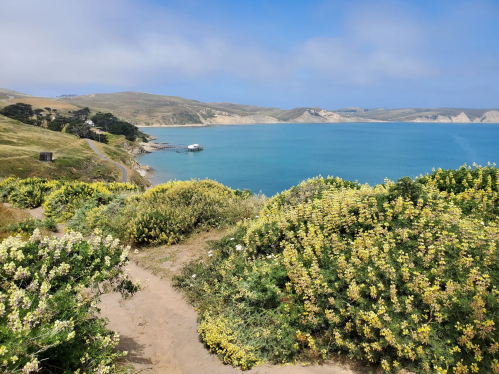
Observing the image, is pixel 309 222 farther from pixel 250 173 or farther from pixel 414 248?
pixel 250 173

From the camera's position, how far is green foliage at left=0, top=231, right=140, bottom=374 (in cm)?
313

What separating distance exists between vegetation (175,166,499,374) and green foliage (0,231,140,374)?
2.35 metres

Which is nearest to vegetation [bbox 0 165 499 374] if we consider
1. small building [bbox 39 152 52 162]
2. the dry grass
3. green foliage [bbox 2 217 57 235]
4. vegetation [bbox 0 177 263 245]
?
the dry grass

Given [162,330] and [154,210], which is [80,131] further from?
[162,330]

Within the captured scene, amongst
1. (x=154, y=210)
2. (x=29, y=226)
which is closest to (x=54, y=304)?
(x=154, y=210)

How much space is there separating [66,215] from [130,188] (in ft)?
19.8

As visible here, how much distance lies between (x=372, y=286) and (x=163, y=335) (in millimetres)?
4462

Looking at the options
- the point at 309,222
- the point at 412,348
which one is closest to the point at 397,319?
the point at 412,348

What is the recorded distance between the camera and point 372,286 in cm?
480

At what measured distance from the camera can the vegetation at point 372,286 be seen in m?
4.32

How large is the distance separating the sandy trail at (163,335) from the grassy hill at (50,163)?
35778mm

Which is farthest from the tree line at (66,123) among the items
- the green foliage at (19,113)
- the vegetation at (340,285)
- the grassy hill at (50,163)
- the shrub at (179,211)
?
the vegetation at (340,285)

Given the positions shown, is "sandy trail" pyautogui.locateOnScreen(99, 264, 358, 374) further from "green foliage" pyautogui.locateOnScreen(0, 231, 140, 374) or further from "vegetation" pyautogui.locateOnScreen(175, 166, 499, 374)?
"green foliage" pyautogui.locateOnScreen(0, 231, 140, 374)

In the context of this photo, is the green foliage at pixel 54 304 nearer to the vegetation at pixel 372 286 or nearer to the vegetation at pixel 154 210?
the vegetation at pixel 372 286
